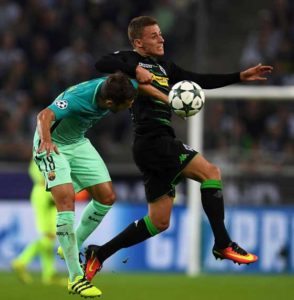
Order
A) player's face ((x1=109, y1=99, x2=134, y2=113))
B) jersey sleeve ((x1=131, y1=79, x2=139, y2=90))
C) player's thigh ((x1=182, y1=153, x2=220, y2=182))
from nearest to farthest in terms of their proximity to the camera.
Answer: player's face ((x1=109, y1=99, x2=134, y2=113)) < jersey sleeve ((x1=131, y1=79, x2=139, y2=90)) < player's thigh ((x1=182, y1=153, x2=220, y2=182))

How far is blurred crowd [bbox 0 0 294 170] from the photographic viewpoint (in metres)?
16.7

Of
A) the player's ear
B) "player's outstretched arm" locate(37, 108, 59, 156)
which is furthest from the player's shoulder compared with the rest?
"player's outstretched arm" locate(37, 108, 59, 156)

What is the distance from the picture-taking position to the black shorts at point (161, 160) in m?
9.64

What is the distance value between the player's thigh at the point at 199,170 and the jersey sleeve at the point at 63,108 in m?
1.12

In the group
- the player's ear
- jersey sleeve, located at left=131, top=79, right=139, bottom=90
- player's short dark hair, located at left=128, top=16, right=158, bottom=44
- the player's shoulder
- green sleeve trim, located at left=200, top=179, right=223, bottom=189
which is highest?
player's short dark hair, located at left=128, top=16, right=158, bottom=44

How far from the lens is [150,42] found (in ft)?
32.0

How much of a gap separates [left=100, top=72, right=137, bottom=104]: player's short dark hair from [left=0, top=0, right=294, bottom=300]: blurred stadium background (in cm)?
492

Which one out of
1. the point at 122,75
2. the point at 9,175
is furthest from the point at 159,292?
the point at 9,175

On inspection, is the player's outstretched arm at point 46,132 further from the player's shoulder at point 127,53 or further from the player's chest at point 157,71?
the player's chest at point 157,71

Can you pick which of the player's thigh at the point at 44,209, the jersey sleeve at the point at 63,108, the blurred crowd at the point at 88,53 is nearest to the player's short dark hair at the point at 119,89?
the jersey sleeve at the point at 63,108

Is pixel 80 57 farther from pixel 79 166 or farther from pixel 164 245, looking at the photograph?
pixel 79 166

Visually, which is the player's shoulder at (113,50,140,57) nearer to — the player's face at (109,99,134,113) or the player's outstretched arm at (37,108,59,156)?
the player's face at (109,99,134,113)

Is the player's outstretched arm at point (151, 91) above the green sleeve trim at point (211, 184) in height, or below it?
above

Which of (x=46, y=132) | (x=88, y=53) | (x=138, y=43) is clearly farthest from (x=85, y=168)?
(x=88, y=53)
